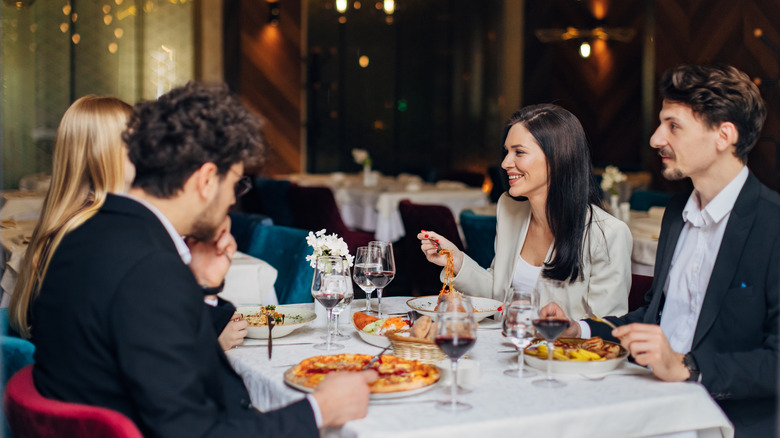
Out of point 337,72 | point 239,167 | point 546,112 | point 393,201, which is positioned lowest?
point 393,201

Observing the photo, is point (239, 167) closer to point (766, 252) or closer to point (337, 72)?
point (766, 252)

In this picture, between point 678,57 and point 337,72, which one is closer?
point 678,57

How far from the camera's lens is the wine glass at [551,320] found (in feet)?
5.41

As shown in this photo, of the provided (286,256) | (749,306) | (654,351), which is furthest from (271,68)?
(654,351)

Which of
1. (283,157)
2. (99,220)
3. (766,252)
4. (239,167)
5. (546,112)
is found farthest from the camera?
(283,157)

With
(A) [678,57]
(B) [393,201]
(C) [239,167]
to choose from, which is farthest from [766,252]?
(A) [678,57]

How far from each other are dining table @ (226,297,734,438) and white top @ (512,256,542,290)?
2.32ft

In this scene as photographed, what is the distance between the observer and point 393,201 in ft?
24.7

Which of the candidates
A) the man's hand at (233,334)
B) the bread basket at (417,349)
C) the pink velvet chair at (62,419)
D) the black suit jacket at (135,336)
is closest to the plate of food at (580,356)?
the bread basket at (417,349)

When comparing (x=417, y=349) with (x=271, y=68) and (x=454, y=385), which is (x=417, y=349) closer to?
(x=454, y=385)

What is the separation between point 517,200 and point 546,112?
0.38 metres

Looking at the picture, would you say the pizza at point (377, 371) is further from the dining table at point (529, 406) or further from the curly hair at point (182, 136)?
the curly hair at point (182, 136)

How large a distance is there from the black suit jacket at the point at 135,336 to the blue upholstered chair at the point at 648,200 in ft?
15.9

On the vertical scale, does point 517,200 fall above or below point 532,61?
below
